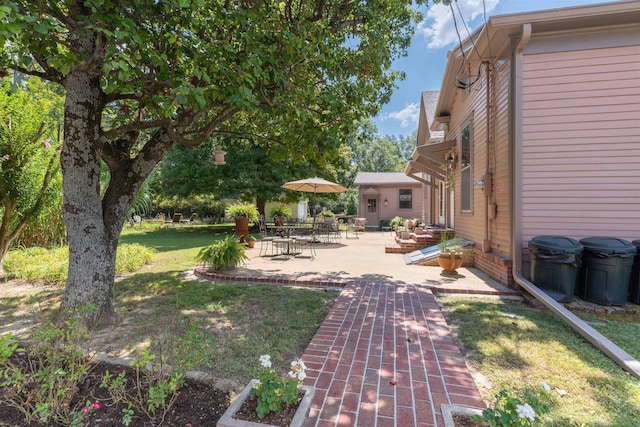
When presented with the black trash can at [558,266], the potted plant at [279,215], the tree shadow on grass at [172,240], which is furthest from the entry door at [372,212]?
the black trash can at [558,266]

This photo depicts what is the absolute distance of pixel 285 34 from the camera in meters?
3.86

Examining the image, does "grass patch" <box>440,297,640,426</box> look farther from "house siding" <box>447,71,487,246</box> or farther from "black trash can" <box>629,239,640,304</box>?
"house siding" <box>447,71,487,246</box>

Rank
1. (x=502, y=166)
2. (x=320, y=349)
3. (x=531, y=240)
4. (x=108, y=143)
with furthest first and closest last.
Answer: (x=502, y=166) < (x=531, y=240) < (x=108, y=143) < (x=320, y=349)

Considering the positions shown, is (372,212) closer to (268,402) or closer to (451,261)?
(451,261)

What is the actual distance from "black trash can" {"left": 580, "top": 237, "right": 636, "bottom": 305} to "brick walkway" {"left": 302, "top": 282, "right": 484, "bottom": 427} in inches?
91.0

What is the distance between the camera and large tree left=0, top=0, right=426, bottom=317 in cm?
279

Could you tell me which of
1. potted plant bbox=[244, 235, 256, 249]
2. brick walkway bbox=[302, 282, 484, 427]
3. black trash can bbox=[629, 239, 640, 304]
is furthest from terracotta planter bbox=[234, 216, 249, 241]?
black trash can bbox=[629, 239, 640, 304]

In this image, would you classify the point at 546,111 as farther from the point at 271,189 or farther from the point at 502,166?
the point at 271,189

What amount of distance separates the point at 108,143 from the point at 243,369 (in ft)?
10.3

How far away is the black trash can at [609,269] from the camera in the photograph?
423 centimetres

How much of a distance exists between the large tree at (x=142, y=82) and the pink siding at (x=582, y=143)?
306 centimetres

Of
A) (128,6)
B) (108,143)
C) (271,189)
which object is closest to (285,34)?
(128,6)

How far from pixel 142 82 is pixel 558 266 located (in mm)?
5720

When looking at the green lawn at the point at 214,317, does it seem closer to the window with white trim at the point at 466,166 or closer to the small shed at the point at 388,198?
the window with white trim at the point at 466,166
